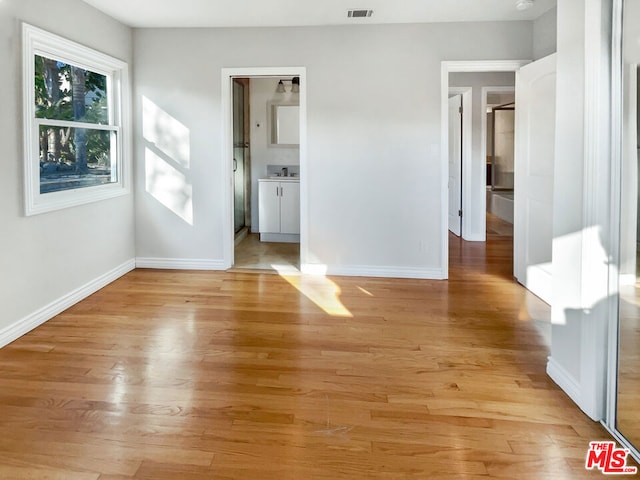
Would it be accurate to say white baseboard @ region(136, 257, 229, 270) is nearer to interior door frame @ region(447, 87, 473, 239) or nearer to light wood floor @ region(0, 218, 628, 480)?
light wood floor @ region(0, 218, 628, 480)

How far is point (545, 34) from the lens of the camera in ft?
15.0

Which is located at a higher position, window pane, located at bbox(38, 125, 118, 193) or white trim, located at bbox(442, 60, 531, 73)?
white trim, located at bbox(442, 60, 531, 73)

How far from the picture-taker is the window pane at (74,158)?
153 inches

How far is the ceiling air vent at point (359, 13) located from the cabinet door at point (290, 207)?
268 cm

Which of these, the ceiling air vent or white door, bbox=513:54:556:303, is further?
the ceiling air vent

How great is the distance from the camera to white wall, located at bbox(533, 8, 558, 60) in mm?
4402

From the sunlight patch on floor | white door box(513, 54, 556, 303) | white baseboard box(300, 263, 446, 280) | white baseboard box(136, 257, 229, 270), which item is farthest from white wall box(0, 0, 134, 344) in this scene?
white door box(513, 54, 556, 303)

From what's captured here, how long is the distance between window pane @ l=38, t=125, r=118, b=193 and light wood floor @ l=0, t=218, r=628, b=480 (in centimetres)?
102

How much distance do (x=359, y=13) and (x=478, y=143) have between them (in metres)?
3.24

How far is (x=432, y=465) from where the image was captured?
204cm

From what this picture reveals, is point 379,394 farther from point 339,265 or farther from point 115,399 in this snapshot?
point 339,265

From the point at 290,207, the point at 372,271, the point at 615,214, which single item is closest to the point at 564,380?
the point at 615,214

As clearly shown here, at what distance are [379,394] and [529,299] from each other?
2270mm

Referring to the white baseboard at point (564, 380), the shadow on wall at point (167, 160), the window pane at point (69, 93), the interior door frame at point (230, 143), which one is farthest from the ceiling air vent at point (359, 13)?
the white baseboard at point (564, 380)
